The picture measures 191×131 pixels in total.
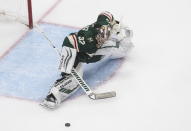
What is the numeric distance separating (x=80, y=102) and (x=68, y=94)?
0.09 m

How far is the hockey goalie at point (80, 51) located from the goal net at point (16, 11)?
2.69 feet

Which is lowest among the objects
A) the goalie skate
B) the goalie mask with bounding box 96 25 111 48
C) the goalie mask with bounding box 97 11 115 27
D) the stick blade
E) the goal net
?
the goalie skate

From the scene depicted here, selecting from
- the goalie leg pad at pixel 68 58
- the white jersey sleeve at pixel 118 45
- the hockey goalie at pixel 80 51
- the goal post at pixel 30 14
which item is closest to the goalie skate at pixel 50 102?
the hockey goalie at pixel 80 51

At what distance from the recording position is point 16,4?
12.7 ft

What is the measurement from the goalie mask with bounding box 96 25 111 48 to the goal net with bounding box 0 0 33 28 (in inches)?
33.8

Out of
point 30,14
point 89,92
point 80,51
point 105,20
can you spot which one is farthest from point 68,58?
point 30,14

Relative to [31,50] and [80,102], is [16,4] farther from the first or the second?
[80,102]

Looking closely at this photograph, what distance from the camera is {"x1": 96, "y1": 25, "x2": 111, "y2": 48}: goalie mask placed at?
285cm

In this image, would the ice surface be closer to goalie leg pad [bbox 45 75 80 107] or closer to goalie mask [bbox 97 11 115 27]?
goalie leg pad [bbox 45 75 80 107]

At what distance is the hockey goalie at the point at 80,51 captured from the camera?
2752 mm

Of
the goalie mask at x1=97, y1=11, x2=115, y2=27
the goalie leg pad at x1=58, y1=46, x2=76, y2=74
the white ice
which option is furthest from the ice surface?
the goalie mask at x1=97, y1=11, x2=115, y2=27

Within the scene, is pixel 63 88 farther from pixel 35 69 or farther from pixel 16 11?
pixel 16 11

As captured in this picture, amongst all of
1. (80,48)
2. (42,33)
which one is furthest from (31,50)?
(80,48)

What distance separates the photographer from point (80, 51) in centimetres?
282
